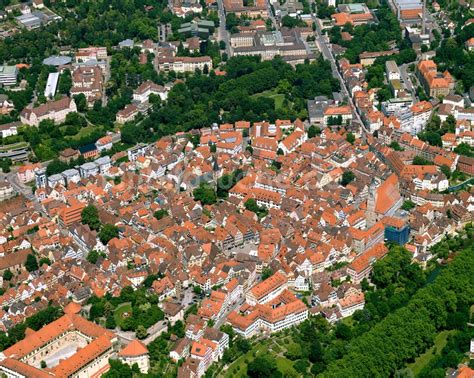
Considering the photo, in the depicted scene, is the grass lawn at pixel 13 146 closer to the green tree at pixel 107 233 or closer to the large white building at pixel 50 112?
the large white building at pixel 50 112

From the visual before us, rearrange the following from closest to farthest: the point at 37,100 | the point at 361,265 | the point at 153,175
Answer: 1. the point at 361,265
2. the point at 153,175
3. the point at 37,100

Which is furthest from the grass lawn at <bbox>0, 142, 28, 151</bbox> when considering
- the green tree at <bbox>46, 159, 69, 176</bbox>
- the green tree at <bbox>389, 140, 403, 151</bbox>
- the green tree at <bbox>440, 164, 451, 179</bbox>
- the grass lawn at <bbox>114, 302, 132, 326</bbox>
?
the green tree at <bbox>440, 164, 451, 179</bbox>

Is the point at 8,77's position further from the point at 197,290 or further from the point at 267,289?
the point at 267,289

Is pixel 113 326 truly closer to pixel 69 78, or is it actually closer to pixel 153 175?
pixel 153 175

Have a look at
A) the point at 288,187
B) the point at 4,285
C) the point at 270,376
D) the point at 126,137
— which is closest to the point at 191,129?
the point at 126,137

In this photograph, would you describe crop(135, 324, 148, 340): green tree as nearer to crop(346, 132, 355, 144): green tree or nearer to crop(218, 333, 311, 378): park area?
crop(218, 333, 311, 378): park area

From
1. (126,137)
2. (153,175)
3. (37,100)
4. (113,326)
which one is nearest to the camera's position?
(113,326)

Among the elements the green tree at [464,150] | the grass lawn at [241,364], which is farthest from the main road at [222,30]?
the grass lawn at [241,364]

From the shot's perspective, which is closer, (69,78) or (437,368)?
(437,368)
